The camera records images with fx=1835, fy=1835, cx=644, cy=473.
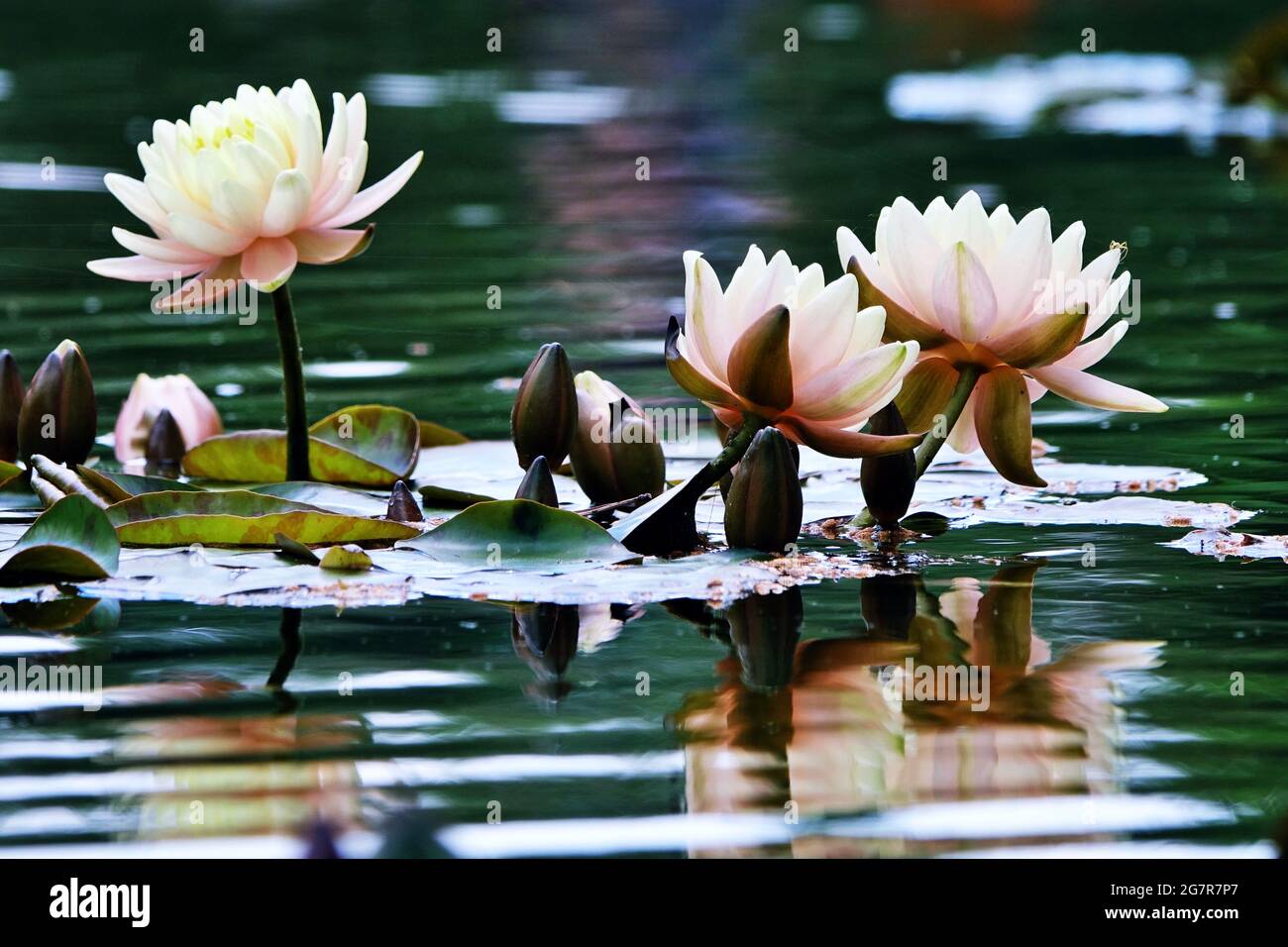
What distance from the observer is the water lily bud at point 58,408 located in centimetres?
261

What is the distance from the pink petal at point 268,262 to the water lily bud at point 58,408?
34 cm

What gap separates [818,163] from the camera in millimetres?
7773

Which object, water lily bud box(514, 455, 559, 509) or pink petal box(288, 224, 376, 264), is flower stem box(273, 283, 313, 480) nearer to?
pink petal box(288, 224, 376, 264)

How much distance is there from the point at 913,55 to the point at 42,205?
6909 millimetres

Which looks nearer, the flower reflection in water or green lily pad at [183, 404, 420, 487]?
the flower reflection in water

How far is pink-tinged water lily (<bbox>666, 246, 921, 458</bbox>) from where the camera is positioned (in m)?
2.15

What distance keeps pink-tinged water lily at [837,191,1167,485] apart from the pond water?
0.20 meters

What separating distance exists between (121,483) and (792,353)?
3.22 ft

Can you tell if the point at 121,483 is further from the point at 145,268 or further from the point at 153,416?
the point at 153,416

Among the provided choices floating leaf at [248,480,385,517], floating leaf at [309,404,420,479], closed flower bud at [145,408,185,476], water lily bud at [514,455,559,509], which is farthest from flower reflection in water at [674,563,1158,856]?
closed flower bud at [145,408,185,476]
